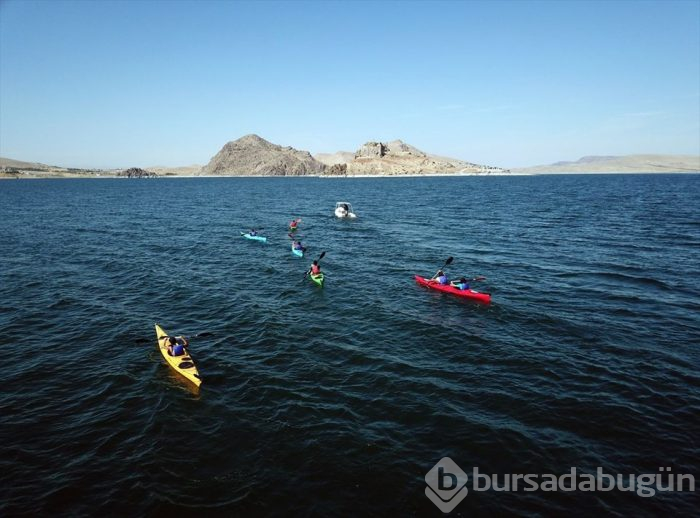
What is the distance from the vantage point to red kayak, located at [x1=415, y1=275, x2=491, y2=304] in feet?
96.0

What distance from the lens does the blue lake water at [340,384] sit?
13391mm

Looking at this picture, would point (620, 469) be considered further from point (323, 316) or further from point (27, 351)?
point (27, 351)

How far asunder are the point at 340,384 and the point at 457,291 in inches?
585

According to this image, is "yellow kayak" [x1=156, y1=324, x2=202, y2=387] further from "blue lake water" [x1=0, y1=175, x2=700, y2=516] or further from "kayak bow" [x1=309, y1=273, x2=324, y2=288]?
"kayak bow" [x1=309, y1=273, x2=324, y2=288]

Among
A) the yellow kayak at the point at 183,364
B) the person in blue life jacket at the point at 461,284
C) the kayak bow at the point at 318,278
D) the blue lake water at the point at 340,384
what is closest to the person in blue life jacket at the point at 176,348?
the yellow kayak at the point at 183,364

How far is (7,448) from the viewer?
15258 mm

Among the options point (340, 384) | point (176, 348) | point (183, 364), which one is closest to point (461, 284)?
point (340, 384)

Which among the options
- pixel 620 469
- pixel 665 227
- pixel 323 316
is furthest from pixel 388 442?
pixel 665 227

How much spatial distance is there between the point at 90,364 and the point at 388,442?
55.2 feet

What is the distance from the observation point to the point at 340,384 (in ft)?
63.1

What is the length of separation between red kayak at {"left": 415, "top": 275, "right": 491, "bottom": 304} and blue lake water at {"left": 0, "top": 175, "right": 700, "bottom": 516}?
2.49ft

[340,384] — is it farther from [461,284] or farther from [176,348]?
[461,284]

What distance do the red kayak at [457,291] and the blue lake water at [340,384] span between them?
757 millimetres

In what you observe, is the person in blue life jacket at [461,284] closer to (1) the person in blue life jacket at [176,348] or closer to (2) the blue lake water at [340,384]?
(2) the blue lake water at [340,384]
